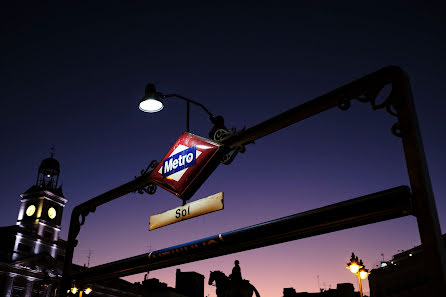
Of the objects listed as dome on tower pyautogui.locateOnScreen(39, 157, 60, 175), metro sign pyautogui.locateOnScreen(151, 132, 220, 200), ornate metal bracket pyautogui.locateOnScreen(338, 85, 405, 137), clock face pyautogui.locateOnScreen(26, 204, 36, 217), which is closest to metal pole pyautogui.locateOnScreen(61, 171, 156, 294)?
metro sign pyautogui.locateOnScreen(151, 132, 220, 200)

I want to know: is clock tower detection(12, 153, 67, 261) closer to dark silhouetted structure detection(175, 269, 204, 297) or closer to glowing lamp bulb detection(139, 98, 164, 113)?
dark silhouetted structure detection(175, 269, 204, 297)

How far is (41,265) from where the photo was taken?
54.2 m

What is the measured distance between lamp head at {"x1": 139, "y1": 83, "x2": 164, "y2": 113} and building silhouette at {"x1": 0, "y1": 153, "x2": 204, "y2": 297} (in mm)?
46346

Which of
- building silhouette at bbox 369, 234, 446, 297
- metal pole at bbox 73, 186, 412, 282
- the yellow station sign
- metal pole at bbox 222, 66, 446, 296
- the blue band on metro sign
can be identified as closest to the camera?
metal pole at bbox 222, 66, 446, 296

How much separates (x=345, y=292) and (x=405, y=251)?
250 ft

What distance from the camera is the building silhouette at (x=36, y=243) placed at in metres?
50.2

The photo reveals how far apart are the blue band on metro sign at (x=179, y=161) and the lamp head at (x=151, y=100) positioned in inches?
43.7

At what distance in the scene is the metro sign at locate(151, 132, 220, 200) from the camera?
593cm

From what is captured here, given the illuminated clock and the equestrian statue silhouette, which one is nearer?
the equestrian statue silhouette

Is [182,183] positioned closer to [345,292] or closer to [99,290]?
[345,292]

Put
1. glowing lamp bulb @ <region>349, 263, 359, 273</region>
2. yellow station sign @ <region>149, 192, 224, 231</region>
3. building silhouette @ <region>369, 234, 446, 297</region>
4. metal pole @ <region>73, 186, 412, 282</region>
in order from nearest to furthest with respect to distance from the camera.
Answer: metal pole @ <region>73, 186, 412, 282</region> → yellow station sign @ <region>149, 192, 224, 231</region> → glowing lamp bulb @ <region>349, 263, 359, 273</region> → building silhouette @ <region>369, 234, 446, 297</region>

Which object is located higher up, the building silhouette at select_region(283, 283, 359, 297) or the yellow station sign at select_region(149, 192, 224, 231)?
the building silhouette at select_region(283, 283, 359, 297)

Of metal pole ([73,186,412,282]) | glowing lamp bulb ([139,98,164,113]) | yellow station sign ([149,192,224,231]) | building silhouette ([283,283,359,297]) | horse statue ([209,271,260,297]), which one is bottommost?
horse statue ([209,271,260,297])

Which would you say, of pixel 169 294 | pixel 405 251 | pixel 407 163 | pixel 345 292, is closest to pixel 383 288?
pixel 345 292
